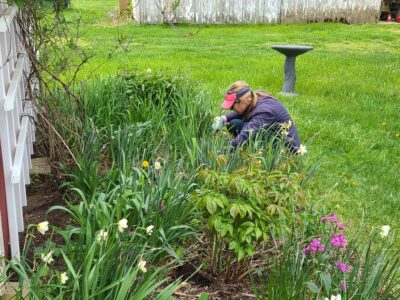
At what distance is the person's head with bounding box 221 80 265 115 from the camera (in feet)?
16.7

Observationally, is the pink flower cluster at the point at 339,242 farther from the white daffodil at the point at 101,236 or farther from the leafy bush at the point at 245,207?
the white daffodil at the point at 101,236

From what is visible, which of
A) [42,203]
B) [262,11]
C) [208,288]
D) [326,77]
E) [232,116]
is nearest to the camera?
[208,288]

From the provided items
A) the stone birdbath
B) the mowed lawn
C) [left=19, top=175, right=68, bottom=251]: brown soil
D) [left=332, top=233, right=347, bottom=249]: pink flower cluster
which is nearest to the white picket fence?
[left=19, top=175, right=68, bottom=251]: brown soil

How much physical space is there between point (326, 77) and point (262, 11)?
822 centimetres

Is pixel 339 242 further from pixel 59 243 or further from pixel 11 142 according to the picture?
pixel 11 142

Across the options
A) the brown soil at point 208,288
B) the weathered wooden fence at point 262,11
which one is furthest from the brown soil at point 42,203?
the weathered wooden fence at point 262,11

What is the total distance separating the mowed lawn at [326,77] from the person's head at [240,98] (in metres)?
0.67

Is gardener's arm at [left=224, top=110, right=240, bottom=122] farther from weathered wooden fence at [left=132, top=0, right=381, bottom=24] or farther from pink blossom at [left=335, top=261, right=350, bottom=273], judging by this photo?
weathered wooden fence at [left=132, top=0, right=381, bottom=24]

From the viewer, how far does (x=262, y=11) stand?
17.3 metres

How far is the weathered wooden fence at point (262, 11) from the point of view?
1652 cm

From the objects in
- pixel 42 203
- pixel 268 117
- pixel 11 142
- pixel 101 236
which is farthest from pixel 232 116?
pixel 101 236

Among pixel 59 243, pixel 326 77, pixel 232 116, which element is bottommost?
pixel 59 243

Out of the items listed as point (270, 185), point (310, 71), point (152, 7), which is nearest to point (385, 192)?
point (270, 185)

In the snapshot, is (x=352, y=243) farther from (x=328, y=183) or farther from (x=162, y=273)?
(x=328, y=183)
